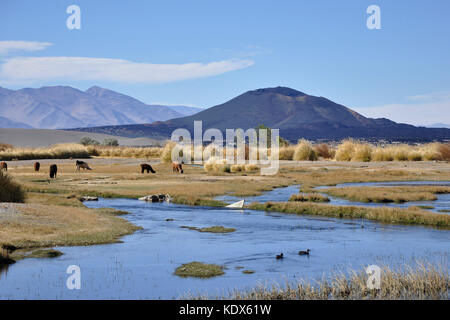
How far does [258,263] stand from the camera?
731 inches

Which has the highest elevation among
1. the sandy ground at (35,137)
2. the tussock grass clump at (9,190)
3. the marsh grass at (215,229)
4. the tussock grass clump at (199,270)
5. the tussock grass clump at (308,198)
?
the sandy ground at (35,137)

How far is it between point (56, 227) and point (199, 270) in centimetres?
769

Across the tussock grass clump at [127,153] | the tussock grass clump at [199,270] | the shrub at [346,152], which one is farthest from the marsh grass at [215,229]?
the tussock grass clump at [127,153]

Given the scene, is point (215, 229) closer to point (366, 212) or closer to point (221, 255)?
point (221, 255)

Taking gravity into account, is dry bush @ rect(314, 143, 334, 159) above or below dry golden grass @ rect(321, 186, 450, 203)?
above

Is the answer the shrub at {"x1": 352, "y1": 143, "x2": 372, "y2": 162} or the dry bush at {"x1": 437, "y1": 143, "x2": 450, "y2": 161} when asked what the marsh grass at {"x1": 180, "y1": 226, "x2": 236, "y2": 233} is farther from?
the dry bush at {"x1": 437, "y1": 143, "x2": 450, "y2": 161}

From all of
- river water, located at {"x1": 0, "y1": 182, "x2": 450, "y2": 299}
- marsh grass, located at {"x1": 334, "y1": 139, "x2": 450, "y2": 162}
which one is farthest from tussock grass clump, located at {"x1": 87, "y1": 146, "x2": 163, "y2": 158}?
river water, located at {"x1": 0, "y1": 182, "x2": 450, "y2": 299}

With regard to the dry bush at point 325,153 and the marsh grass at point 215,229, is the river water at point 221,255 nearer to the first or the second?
the marsh grass at point 215,229

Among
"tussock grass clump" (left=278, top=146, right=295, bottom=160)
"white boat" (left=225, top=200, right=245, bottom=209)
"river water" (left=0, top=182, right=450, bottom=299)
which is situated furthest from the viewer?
"tussock grass clump" (left=278, top=146, right=295, bottom=160)

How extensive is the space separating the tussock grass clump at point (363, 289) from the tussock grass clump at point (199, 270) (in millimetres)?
2498

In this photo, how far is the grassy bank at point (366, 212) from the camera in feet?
86.3

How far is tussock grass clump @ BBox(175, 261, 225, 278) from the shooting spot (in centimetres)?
1702

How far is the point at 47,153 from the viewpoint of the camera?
2992 inches

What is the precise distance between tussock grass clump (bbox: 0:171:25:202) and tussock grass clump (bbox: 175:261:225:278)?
13.1m
